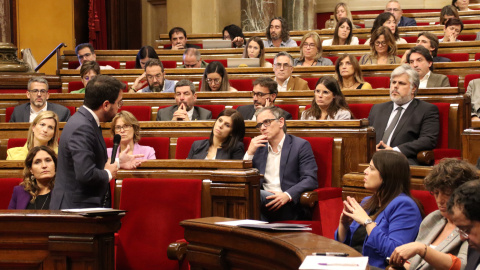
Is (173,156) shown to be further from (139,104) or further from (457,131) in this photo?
(457,131)

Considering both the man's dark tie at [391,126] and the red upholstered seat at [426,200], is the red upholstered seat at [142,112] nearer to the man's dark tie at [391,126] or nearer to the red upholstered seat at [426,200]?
the man's dark tie at [391,126]

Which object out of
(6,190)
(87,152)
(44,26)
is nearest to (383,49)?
(6,190)

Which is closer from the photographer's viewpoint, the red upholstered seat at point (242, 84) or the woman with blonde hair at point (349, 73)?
the woman with blonde hair at point (349, 73)

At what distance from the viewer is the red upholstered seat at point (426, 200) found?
2.37 m

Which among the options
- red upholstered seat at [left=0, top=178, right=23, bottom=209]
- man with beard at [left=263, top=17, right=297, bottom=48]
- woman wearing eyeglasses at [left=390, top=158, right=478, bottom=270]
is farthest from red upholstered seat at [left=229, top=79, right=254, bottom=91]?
woman wearing eyeglasses at [left=390, top=158, right=478, bottom=270]

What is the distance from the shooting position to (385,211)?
222 centimetres

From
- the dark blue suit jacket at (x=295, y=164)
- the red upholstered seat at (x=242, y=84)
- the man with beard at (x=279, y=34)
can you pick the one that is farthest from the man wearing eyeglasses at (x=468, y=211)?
the man with beard at (x=279, y=34)

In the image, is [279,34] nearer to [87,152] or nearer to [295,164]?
[295,164]

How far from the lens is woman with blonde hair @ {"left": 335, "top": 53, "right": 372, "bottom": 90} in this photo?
4363mm

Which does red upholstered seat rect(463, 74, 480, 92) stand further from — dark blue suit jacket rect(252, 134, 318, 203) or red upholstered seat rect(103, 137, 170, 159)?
red upholstered seat rect(103, 137, 170, 159)

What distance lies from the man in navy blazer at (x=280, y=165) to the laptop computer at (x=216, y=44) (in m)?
3.53

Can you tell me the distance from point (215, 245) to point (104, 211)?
0.37m

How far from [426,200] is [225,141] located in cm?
132

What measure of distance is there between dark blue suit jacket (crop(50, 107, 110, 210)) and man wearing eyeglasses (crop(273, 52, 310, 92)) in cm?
224
